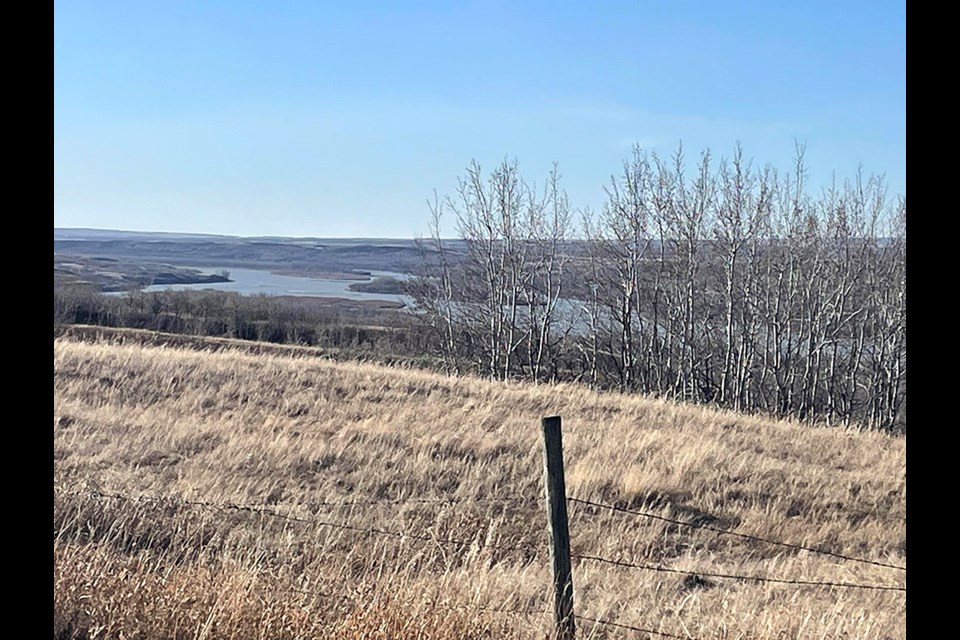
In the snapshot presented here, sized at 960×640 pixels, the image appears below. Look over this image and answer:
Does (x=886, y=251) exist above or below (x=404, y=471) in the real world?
above

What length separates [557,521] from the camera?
4062 mm

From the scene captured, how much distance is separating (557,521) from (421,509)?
167 inches

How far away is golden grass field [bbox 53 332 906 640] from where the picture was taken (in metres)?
3.77

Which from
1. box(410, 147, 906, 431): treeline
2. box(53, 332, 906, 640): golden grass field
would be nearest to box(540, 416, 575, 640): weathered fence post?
box(53, 332, 906, 640): golden grass field

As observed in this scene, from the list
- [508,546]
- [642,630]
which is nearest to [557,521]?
[642,630]

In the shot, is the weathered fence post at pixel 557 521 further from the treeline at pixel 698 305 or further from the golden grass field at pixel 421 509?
the treeline at pixel 698 305

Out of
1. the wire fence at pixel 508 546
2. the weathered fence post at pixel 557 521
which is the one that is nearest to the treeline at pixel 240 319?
the wire fence at pixel 508 546

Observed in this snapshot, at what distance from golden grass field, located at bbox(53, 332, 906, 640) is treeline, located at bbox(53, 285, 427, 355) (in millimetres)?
28800

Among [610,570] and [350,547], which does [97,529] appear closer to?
[350,547]

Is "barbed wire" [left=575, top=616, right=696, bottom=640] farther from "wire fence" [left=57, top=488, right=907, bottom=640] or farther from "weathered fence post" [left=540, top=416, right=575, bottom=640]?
"weathered fence post" [left=540, top=416, right=575, bottom=640]

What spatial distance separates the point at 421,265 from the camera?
5288 cm

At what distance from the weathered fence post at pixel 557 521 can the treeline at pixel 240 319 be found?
3874 cm
